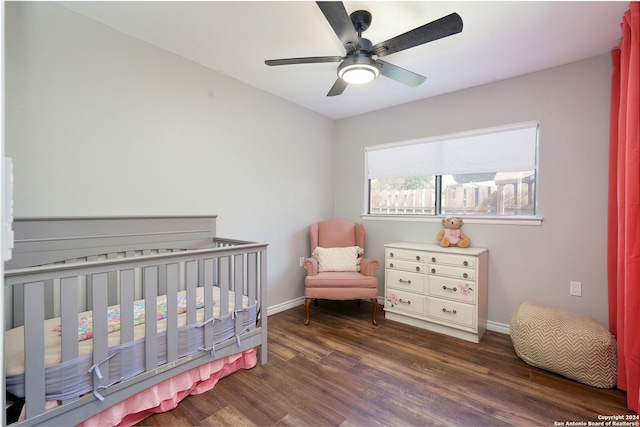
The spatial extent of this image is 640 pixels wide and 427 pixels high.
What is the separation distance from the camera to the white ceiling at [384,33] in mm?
1896

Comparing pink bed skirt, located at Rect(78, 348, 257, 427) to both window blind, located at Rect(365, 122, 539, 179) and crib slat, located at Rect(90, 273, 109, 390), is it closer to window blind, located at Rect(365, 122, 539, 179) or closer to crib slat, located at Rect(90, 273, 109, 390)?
crib slat, located at Rect(90, 273, 109, 390)

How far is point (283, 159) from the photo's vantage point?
3.46m

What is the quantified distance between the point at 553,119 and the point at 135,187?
3.49 meters

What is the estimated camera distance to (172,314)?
1.79 m

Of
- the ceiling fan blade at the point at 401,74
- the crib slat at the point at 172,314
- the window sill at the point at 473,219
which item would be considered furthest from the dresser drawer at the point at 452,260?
the crib slat at the point at 172,314

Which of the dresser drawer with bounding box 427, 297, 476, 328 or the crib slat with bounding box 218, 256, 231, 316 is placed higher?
the crib slat with bounding box 218, 256, 231, 316

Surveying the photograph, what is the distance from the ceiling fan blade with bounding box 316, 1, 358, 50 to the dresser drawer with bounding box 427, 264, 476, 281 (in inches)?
79.5

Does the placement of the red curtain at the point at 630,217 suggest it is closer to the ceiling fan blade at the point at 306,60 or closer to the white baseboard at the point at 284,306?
the ceiling fan blade at the point at 306,60

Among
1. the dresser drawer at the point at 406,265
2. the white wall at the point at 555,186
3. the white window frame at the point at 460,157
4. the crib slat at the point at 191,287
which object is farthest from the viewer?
the dresser drawer at the point at 406,265

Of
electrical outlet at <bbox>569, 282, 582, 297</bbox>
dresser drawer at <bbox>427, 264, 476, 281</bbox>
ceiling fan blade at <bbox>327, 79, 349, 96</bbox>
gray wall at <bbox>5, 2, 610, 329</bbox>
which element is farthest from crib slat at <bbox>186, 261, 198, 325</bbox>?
electrical outlet at <bbox>569, 282, 582, 297</bbox>

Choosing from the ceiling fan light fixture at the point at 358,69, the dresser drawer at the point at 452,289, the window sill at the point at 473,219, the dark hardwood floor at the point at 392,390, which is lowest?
the dark hardwood floor at the point at 392,390

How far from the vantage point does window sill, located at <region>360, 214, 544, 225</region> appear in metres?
2.73

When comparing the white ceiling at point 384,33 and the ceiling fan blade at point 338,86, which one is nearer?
the white ceiling at point 384,33

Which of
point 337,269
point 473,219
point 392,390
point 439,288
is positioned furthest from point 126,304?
point 473,219
